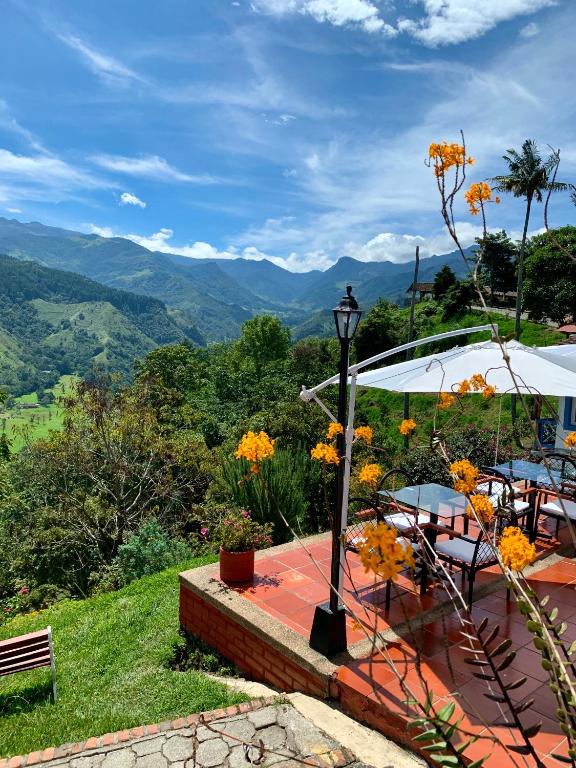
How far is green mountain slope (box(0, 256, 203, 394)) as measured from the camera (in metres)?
108

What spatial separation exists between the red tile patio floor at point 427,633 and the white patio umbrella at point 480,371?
1.54 m

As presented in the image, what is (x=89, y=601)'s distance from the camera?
6332mm

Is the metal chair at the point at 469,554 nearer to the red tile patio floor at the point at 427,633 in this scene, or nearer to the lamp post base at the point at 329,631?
the red tile patio floor at the point at 427,633

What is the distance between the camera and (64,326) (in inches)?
5778

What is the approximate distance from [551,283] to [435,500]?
A: 26826 mm

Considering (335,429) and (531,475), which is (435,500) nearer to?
(531,475)

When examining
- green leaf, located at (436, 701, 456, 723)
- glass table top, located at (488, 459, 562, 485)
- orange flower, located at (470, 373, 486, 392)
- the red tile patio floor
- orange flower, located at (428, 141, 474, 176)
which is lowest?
the red tile patio floor

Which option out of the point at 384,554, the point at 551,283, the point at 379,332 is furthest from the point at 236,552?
the point at 379,332

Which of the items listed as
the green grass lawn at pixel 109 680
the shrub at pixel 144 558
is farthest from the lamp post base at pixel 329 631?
the shrub at pixel 144 558

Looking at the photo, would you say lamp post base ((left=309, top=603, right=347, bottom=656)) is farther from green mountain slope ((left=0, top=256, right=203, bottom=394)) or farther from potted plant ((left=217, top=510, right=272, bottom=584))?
green mountain slope ((left=0, top=256, right=203, bottom=394))

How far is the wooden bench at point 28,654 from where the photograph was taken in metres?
4.17

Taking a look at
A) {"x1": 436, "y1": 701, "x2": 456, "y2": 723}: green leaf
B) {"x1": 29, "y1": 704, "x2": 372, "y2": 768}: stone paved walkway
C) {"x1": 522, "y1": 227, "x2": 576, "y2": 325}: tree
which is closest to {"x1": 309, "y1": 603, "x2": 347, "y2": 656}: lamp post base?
{"x1": 29, "y1": 704, "x2": 372, "y2": 768}: stone paved walkway

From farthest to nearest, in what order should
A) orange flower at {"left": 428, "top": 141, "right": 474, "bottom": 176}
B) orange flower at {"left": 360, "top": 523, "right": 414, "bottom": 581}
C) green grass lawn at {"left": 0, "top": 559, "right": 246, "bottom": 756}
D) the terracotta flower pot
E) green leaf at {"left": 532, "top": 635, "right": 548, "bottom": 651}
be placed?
the terracotta flower pot
green grass lawn at {"left": 0, "top": 559, "right": 246, "bottom": 756}
orange flower at {"left": 428, "top": 141, "right": 474, "bottom": 176}
orange flower at {"left": 360, "top": 523, "right": 414, "bottom": 581}
green leaf at {"left": 532, "top": 635, "right": 548, "bottom": 651}

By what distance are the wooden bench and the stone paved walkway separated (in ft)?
4.50
